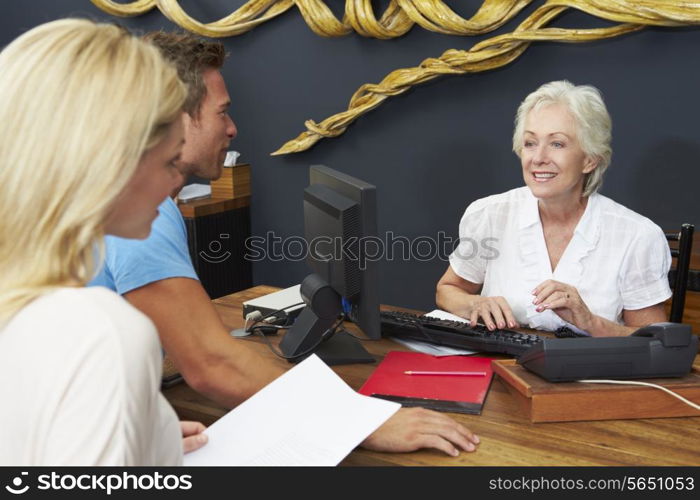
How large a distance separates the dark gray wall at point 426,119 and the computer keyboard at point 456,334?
140cm

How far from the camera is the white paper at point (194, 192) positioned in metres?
3.59

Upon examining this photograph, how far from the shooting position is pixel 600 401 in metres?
1.33

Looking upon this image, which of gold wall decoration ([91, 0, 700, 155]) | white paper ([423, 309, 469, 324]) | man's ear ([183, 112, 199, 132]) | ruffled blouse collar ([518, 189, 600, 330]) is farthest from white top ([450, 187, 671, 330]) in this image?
man's ear ([183, 112, 199, 132])

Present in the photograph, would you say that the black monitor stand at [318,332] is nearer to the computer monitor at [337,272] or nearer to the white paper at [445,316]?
the computer monitor at [337,272]

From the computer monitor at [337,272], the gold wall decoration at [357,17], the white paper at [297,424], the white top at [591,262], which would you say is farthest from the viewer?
the gold wall decoration at [357,17]

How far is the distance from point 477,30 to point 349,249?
1.71m

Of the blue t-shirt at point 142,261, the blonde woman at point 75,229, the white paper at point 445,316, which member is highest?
the blonde woman at point 75,229

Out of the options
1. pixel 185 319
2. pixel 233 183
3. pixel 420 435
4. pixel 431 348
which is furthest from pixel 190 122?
pixel 233 183

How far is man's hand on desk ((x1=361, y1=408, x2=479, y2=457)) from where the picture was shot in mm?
1219

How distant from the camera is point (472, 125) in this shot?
10.3 ft

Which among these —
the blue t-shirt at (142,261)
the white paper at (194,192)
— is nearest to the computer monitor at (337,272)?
the blue t-shirt at (142,261)

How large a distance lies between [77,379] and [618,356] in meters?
1.03

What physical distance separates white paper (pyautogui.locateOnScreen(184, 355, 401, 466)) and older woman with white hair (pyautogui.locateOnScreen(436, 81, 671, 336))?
78 cm
